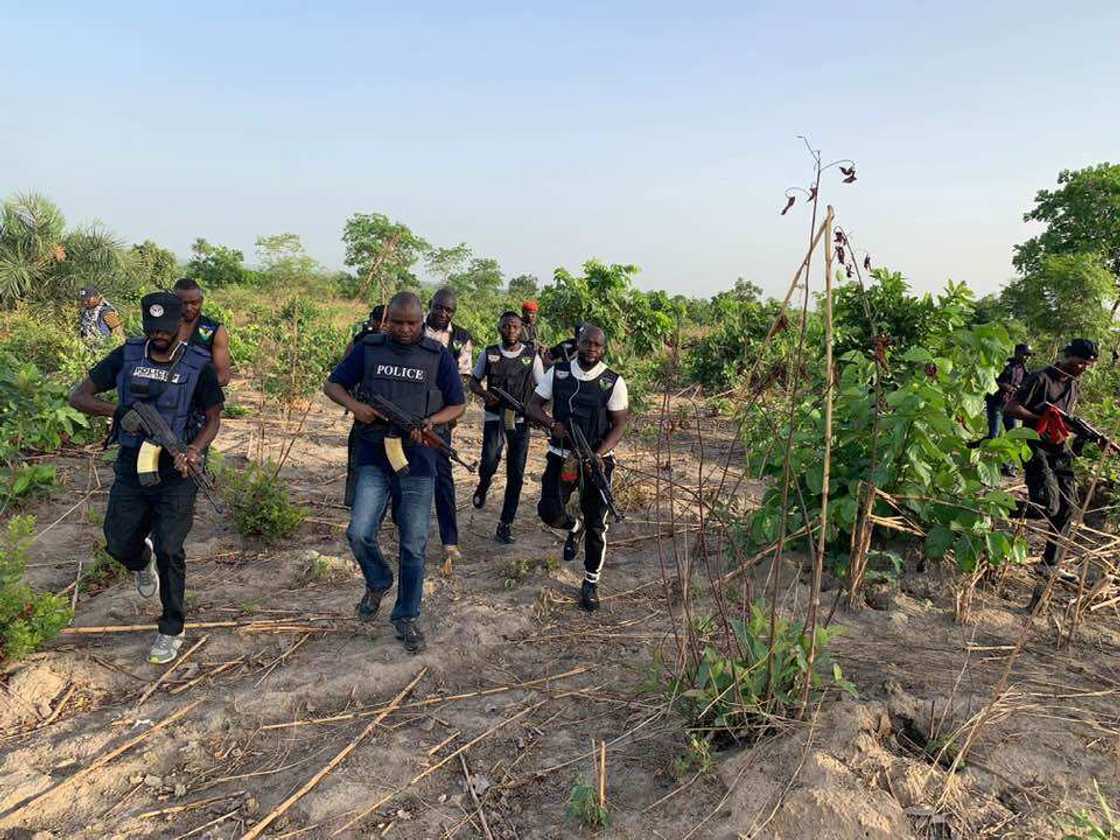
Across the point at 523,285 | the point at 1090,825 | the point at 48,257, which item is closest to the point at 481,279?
the point at 523,285

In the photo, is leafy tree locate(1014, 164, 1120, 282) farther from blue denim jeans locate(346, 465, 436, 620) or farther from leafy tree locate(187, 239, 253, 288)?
leafy tree locate(187, 239, 253, 288)

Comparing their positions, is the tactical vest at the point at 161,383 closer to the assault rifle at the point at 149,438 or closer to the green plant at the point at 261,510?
the assault rifle at the point at 149,438

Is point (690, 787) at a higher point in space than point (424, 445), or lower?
lower

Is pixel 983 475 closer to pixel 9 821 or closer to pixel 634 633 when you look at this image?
pixel 634 633

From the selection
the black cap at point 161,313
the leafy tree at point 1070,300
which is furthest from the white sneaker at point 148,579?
the leafy tree at point 1070,300

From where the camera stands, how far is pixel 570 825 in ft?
7.76

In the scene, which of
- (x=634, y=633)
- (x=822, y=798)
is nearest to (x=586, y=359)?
(x=634, y=633)

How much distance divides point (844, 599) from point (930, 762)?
5.42 feet

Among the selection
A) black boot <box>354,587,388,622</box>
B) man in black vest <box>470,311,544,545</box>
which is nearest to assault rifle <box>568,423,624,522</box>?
man in black vest <box>470,311,544,545</box>

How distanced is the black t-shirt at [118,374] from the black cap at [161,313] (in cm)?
28

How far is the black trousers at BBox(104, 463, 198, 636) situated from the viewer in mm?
3275

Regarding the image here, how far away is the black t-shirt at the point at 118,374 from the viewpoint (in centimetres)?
326

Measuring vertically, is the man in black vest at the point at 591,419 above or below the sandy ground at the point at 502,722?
above

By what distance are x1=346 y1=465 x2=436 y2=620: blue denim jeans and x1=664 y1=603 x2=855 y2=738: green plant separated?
1505 millimetres
